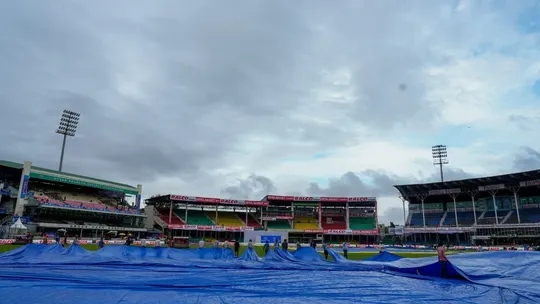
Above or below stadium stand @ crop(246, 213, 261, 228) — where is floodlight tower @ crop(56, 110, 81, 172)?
above

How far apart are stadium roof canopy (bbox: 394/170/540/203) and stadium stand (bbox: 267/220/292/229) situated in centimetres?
2742

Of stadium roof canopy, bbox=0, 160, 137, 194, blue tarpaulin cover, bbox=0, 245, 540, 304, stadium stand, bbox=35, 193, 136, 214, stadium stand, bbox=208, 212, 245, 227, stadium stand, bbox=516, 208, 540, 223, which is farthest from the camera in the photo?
stadium stand, bbox=208, 212, 245, 227

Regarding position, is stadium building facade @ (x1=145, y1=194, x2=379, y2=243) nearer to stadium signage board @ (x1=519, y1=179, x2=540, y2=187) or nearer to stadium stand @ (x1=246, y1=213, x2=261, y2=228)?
stadium stand @ (x1=246, y1=213, x2=261, y2=228)

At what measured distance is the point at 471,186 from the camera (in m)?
75.3

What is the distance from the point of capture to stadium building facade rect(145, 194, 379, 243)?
74812mm

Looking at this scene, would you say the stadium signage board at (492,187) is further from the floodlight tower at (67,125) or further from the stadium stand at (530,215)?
the floodlight tower at (67,125)

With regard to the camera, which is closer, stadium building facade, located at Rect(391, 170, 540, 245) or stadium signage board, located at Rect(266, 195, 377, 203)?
stadium building facade, located at Rect(391, 170, 540, 245)

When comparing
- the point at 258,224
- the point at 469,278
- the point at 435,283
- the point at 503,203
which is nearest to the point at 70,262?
the point at 435,283

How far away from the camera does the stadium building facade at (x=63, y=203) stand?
180 ft

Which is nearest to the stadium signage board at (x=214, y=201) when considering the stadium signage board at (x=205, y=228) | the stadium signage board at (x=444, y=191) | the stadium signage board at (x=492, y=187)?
the stadium signage board at (x=205, y=228)

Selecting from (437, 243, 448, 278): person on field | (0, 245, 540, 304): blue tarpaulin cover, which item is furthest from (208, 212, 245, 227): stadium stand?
(437, 243, 448, 278): person on field

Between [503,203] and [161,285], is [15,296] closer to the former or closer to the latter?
[161,285]

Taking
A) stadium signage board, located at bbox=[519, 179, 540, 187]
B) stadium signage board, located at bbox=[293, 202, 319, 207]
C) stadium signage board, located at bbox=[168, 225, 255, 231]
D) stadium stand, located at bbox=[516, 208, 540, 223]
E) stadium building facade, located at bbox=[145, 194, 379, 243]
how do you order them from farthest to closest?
stadium signage board, located at bbox=[293, 202, 319, 207] < stadium building facade, located at bbox=[145, 194, 379, 243] < stadium signage board, located at bbox=[168, 225, 255, 231] < stadium signage board, located at bbox=[519, 179, 540, 187] < stadium stand, located at bbox=[516, 208, 540, 223]

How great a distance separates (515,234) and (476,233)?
638 centimetres
